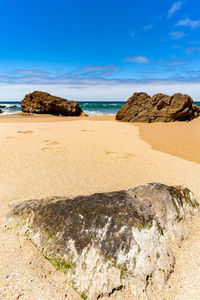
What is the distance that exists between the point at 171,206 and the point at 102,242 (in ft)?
3.74

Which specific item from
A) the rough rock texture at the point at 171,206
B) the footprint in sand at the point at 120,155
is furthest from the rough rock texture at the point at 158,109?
the rough rock texture at the point at 171,206

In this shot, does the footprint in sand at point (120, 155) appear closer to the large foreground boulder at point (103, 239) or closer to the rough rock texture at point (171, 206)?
the rough rock texture at point (171, 206)

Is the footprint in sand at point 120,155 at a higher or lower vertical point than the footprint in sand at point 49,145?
lower

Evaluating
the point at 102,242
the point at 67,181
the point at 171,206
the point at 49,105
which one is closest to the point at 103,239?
the point at 102,242

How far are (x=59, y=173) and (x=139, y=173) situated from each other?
1888 mm

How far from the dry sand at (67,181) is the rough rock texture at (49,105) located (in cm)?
2017

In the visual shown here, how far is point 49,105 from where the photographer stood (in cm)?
2623

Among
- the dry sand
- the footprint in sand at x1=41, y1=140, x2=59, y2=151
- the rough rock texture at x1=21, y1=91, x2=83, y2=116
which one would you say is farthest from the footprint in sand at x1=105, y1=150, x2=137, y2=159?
the rough rock texture at x1=21, y1=91, x2=83, y2=116

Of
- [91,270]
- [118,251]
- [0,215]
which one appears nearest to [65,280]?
[91,270]

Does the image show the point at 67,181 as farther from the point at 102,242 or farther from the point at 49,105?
the point at 49,105

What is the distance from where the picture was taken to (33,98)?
27906mm

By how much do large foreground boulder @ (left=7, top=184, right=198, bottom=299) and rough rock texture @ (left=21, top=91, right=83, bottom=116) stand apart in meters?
24.7

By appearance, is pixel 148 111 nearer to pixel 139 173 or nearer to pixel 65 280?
pixel 139 173

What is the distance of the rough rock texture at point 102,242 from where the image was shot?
1788mm
